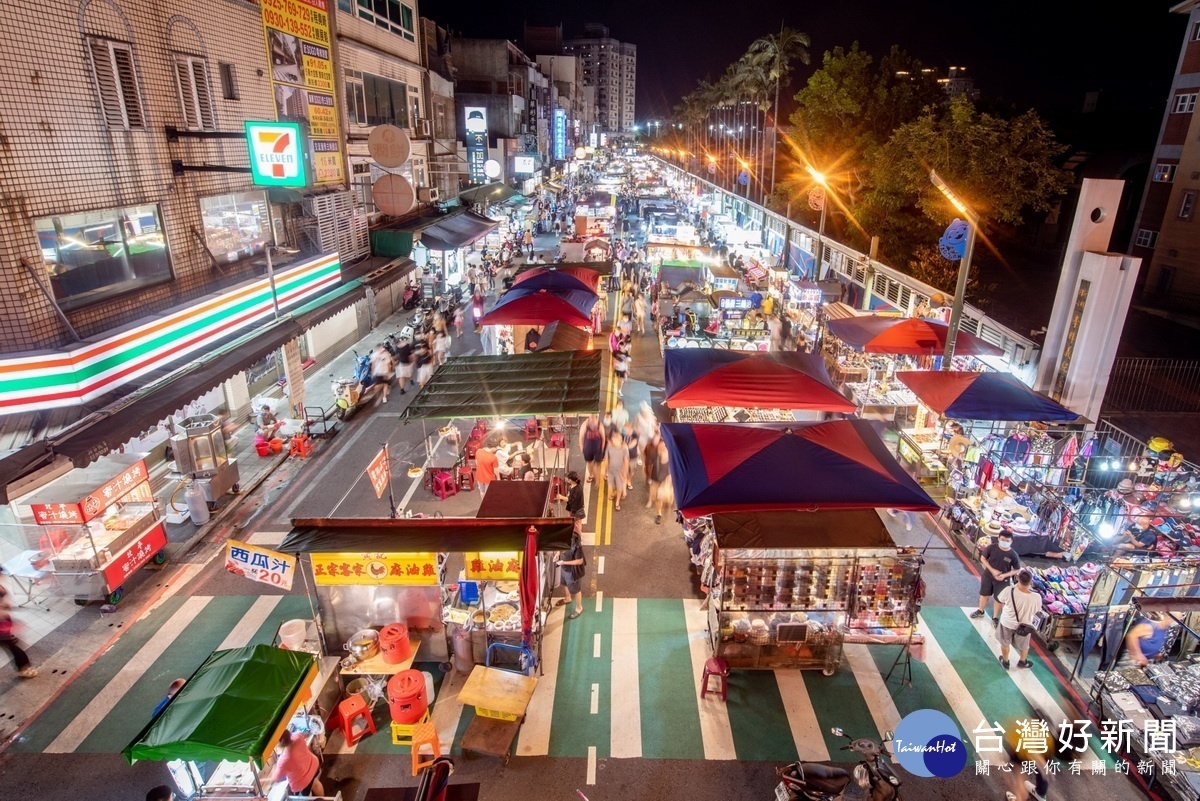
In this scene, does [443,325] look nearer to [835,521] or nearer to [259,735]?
[835,521]

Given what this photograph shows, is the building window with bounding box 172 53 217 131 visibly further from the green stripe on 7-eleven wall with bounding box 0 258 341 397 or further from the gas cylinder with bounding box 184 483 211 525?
the gas cylinder with bounding box 184 483 211 525

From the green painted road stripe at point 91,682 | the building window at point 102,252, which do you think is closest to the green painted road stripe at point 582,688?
the green painted road stripe at point 91,682

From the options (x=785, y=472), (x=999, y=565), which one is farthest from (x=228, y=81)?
(x=999, y=565)

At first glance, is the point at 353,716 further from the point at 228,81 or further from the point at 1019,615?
the point at 228,81

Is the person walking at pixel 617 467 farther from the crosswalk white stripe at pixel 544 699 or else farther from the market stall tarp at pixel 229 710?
the market stall tarp at pixel 229 710

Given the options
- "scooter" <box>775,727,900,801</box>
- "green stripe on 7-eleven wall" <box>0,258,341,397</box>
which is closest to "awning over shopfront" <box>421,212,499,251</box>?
"green stripe on 7-eleven wall" <box>0,258,341,397</box>

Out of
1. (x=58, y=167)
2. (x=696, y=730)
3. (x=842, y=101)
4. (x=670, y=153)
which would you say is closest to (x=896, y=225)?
(x=842, y=101)
